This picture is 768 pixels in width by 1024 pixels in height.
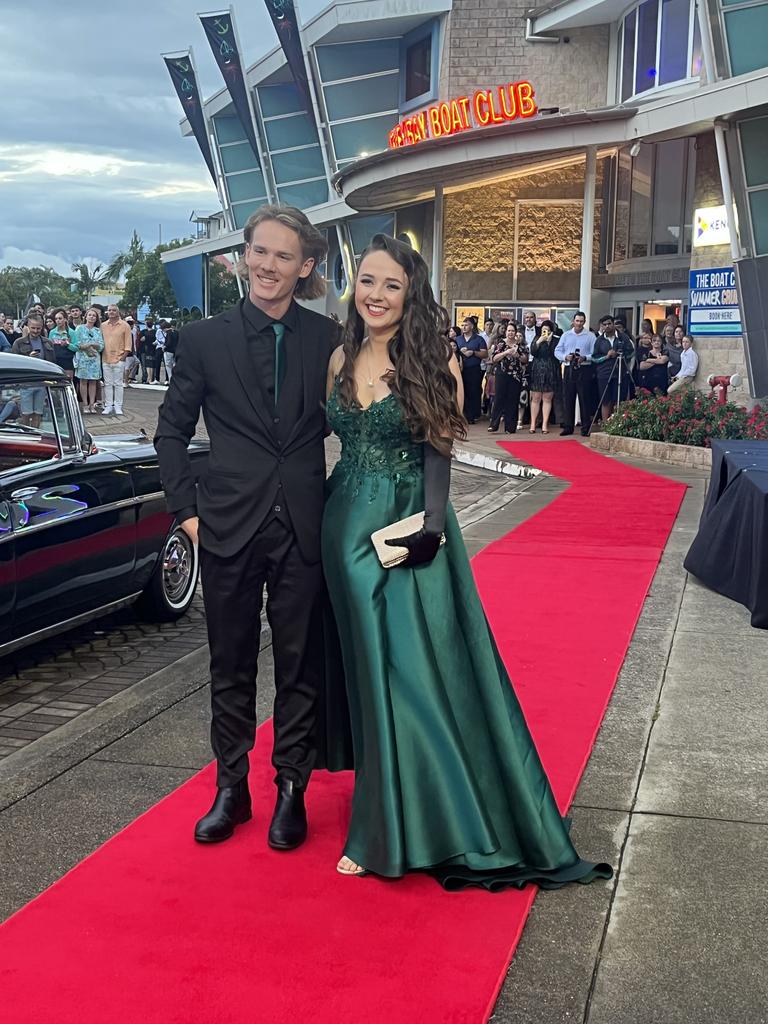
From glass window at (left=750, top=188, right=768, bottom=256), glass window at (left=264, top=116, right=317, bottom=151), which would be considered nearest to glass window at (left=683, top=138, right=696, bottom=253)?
glass window at (left=750, top=188, right=768, bottom=256)

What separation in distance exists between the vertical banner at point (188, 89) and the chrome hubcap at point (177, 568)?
1711 inches

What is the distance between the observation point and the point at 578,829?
12.3ft

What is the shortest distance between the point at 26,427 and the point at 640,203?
72.7 ft

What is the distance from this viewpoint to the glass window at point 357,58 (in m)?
34.0

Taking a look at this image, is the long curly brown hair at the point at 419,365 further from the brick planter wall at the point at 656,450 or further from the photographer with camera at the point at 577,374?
the photographer with camera at the point at 577,374

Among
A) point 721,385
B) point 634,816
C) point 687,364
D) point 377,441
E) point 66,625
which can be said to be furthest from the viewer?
point 687,364

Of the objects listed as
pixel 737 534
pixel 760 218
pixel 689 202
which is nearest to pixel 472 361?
pixel 760 218

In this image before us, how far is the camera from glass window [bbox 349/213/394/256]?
1328 inches

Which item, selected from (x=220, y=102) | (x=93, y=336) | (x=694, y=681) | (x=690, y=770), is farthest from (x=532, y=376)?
(x=220, y=102)

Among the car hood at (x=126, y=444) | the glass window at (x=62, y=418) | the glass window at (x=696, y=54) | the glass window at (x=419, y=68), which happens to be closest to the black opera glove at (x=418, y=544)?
the glass window at (x=62, y=418)

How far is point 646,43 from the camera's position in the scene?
79.6 ft

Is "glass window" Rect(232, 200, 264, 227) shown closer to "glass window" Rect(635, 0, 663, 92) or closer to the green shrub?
"glass window" Rect(635, 0, 663, 92)

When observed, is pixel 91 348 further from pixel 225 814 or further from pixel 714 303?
pixel 225 814

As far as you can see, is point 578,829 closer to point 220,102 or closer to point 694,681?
point 694,681
